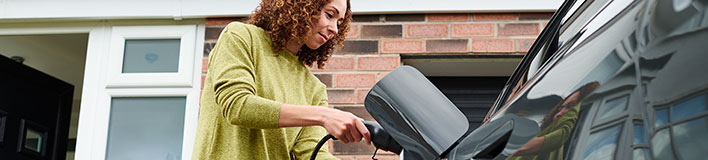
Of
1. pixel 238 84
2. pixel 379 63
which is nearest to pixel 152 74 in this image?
pixel 379 63

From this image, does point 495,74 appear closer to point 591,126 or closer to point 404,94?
point 404,94

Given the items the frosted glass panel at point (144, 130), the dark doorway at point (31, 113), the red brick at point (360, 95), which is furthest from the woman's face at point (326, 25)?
the dark doorway at point (31, 113)

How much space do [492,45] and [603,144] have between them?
289 centimetres

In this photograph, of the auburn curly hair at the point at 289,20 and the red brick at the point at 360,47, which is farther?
the red brick at the point at 360,47

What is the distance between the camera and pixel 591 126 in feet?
2.80

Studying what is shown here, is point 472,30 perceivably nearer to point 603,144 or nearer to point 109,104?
point 109,104

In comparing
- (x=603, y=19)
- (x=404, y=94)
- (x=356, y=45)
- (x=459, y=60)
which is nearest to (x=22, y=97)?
(x=356, y=45)

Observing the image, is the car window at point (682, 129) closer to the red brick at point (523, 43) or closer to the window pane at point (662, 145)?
the window pane at point (662, 145)

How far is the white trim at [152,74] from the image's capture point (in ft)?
12.4

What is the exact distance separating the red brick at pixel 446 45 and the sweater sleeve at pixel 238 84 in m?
1.67

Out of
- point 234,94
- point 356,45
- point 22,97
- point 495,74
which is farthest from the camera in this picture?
point 22,97

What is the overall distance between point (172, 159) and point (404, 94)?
2669 millimetres

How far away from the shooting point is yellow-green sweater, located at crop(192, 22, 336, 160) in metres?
1.84

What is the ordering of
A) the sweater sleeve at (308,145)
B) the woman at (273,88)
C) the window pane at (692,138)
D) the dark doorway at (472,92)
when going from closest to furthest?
the window pane at (692,138), the woman at (273,88), the sweater sleeve at (308,145), the dark doorway at (472,92)
